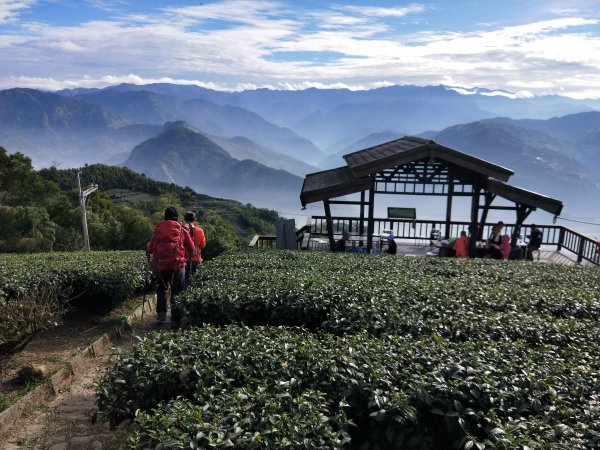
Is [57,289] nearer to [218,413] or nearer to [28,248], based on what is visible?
[218,413]

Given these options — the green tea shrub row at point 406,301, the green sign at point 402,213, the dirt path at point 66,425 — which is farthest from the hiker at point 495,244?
the dirt path at point 66,425

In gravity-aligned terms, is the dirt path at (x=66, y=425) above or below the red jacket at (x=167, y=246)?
below

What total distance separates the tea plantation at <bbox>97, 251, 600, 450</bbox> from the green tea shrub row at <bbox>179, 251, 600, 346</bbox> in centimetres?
2

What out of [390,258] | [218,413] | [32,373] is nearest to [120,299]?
[32,373]

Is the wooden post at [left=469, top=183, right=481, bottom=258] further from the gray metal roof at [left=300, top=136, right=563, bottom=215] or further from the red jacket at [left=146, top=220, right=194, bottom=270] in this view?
the red jacket at [left=146, top=220, right=194, bottom=270]

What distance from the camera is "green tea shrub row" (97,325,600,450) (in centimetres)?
339

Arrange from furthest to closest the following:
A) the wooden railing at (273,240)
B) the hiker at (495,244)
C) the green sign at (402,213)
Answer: the green sign at (402,213) < the wooden railing at (273,240) < the hiker at (495,244)

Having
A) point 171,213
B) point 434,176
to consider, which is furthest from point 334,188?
point 171,213

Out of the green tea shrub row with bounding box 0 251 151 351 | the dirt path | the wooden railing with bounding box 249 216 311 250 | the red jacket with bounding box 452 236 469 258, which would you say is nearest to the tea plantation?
the dirt path

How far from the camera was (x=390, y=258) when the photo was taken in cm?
1055

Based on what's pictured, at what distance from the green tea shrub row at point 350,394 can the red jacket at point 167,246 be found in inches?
131

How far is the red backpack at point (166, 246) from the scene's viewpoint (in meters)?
8.05

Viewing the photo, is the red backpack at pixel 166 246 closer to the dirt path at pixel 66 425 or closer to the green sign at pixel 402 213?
the dirt path at pixel 66 425

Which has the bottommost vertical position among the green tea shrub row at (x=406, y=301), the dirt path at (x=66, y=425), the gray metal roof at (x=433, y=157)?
the dirt path at (x=66, y=425)
